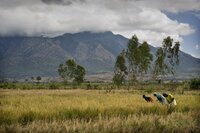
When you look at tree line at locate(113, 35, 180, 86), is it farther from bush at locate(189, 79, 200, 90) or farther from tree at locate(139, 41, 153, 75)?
bush at locate(189, 79, 200, 90)

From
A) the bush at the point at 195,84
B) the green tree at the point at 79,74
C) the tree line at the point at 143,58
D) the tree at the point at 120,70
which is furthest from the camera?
the green tree at the point at 79,74

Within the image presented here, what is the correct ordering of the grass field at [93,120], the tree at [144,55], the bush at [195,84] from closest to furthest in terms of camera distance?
the grass field at [93,120], the bush at [195,84], the tree at [144,55]

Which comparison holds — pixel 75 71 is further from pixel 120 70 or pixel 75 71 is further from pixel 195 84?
pixel 195 84

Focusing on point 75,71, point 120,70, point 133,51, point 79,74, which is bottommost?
point 79,74

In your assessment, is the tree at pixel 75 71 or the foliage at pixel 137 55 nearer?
the foliage at pixel 137 55

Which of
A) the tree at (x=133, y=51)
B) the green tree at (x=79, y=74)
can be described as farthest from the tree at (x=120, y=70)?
the green tree at (x=79, y=74)

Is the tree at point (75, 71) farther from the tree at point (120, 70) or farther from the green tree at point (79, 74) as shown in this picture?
the tree at point (120, 70)

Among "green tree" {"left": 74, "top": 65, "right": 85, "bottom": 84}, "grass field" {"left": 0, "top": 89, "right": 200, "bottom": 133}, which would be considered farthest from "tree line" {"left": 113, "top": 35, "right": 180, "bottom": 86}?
"grass field" {"left": 0, "top": 89, "right": 200, "bottom": 133}

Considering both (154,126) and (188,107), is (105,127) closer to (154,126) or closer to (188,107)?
(154,126)

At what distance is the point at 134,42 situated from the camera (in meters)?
71.9

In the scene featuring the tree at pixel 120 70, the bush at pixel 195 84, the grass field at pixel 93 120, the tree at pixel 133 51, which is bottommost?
the bush at pixel 195 84

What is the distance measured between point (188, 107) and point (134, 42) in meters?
55.2

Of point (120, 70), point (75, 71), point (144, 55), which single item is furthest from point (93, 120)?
point (75, 71)

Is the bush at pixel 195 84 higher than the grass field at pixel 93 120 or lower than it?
lower
